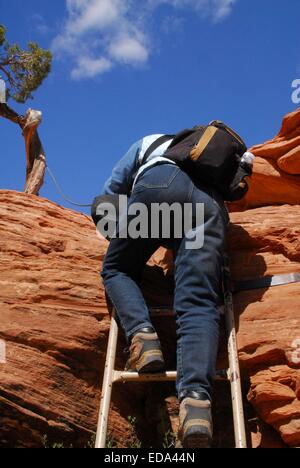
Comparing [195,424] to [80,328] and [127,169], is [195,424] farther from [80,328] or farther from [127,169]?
[127,169]

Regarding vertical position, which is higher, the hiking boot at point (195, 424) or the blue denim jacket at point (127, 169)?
the blue denim jacket at point (127, 169)

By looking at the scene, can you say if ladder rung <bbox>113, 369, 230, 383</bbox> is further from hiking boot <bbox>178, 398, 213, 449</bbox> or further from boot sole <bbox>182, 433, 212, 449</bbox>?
boot sole <bbox>182, 433, 212, 449</bbox>

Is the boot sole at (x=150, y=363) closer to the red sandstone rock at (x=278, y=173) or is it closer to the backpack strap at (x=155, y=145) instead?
the backpack strap at (x=155, y=145)

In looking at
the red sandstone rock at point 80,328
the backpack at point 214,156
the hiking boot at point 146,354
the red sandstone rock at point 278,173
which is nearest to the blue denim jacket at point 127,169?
the backpack at point 214,156

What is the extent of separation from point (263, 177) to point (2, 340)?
421cm

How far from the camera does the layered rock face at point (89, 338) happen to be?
4594 millimetres

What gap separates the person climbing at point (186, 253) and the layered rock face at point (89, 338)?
0.54 meters

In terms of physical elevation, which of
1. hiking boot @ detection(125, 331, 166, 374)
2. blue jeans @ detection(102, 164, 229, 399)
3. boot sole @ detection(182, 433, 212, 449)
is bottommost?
boot sole @ detection(182, 433, 212, 449)

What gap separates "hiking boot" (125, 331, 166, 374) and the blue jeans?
132mm

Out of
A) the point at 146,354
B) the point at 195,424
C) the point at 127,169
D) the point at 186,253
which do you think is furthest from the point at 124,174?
the point at 195,424

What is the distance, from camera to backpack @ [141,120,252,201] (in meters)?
4.86

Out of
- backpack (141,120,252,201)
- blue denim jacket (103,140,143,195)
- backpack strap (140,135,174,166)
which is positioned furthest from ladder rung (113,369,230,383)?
backpack strap (140,135,174,166)

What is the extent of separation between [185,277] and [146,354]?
68 cm
